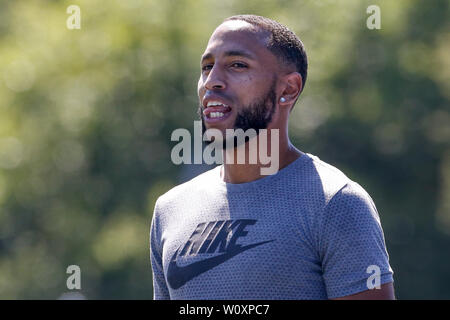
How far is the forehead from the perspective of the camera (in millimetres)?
3621

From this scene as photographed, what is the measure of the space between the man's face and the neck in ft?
0.29

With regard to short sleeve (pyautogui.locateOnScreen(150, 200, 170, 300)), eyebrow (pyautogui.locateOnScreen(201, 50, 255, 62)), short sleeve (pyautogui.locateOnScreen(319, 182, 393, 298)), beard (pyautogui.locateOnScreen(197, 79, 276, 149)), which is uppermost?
eyebrow (pyautogui.locateOnScreen(201, 50, 255, 62))

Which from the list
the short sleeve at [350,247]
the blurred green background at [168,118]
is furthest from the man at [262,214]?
the blurred green background at [168,118]

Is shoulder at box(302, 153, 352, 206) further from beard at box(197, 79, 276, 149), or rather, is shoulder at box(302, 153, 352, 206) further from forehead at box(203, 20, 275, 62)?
forehead at box(203, 20, 275, 62)

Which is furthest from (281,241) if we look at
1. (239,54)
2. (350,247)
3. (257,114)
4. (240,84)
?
(239,54)

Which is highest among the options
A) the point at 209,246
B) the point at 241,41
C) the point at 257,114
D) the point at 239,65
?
the point at 241,41

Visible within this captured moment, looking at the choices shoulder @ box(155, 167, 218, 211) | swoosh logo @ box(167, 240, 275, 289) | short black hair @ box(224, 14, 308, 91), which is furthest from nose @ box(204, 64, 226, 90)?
swoosh logo @ box(167, 240, 275, 289)

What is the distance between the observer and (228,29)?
368 cm

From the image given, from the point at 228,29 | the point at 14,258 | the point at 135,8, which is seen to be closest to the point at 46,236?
the point at 14,258

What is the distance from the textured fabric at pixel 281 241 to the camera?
10.5ft

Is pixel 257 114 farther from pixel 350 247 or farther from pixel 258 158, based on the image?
pixel 350 247

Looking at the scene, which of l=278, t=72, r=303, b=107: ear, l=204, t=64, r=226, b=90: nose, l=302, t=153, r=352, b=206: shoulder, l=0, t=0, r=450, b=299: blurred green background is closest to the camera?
l=302, t=153, r=352, b=206: shoulder

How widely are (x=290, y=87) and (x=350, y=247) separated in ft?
2.93

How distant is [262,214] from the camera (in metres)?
3.41
